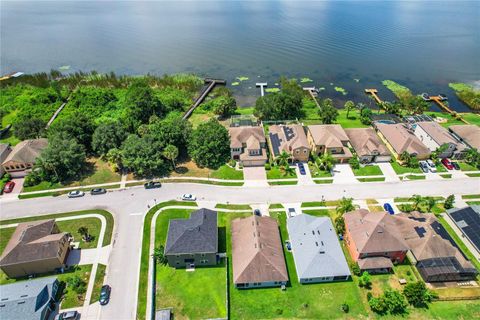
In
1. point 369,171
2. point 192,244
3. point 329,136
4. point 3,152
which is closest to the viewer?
point 192,244

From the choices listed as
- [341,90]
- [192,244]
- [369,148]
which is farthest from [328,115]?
[192,244]

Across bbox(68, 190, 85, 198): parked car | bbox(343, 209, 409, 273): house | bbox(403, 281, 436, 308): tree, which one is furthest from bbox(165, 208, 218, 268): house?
bbox(403, 281, 436, 308): tree

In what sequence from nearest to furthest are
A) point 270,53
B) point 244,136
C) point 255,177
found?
point 255,177
point 244,136
point 270,53

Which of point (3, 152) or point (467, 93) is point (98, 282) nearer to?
point (3, 152)

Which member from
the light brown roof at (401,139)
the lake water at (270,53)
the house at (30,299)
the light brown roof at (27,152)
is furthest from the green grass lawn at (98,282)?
the lake water at (270,53)

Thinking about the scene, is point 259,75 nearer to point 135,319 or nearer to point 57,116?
point 57,116

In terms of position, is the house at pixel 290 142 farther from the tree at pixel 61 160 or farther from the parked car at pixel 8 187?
the parked car at pixel 8 187

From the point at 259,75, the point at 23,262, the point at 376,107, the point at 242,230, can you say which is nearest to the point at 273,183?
the point at 242,230
